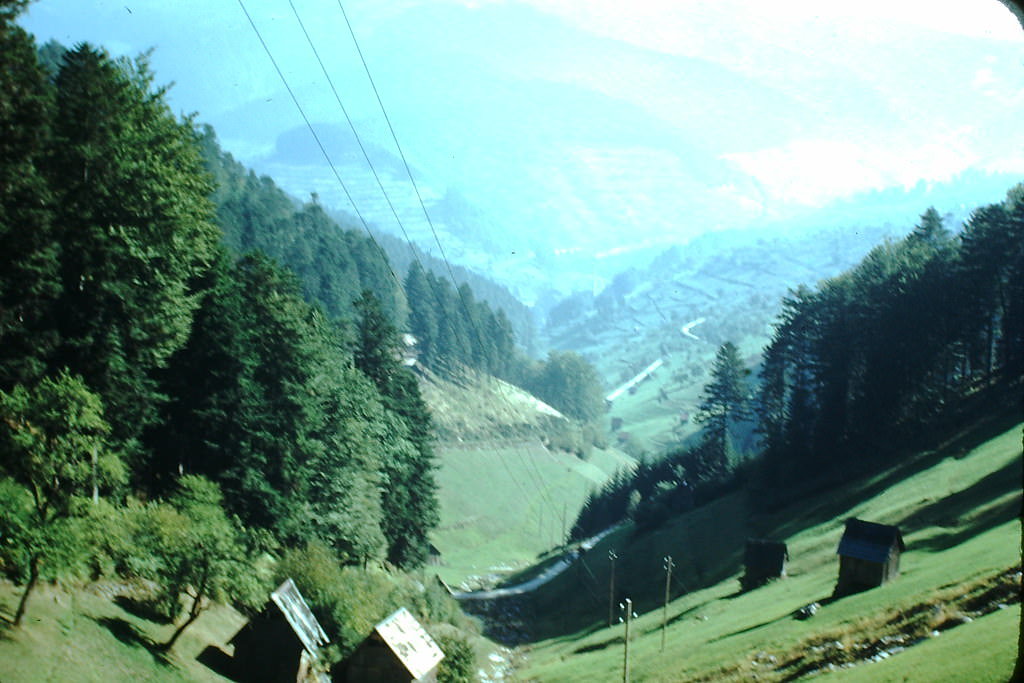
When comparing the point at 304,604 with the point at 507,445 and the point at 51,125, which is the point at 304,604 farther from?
the point at 507,445

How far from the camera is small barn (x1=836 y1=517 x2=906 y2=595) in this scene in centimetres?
4697

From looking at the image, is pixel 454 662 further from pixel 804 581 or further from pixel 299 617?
pixel 804 581

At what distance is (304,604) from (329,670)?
10.1 feet

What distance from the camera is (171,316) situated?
40.6 meters

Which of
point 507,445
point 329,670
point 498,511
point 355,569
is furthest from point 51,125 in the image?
point 507,445

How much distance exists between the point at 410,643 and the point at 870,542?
24.7 metres

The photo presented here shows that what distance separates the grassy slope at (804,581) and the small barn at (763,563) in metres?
1.12

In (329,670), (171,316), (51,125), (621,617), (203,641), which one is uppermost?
(51,125)

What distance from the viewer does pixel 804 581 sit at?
55.7 meters

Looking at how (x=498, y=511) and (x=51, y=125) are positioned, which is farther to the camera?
(x=498, y=511)

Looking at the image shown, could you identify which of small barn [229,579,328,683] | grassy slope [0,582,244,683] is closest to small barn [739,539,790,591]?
small barn [229,579,328,683]

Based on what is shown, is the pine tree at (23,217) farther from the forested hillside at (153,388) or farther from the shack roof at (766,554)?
the shack roof at (766,554)

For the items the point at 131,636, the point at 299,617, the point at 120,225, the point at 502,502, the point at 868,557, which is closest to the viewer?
the point at 131,636

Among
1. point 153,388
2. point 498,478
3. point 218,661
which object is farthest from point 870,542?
point 498,478
